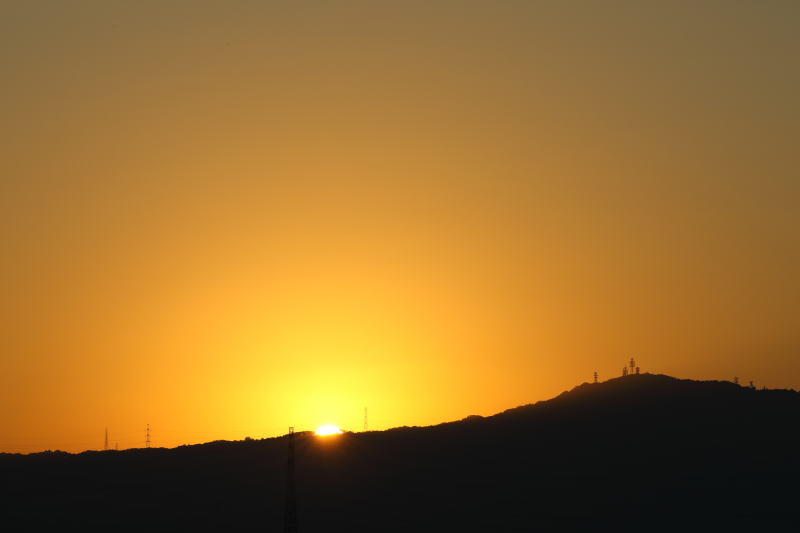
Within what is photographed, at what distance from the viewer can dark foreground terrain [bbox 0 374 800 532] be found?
106688 millimetres

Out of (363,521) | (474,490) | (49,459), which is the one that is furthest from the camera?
(49,459)

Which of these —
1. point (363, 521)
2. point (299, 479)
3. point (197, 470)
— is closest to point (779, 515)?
point (363, 521)

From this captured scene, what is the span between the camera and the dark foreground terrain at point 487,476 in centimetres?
10669

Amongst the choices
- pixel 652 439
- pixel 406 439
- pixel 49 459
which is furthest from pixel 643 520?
pixel 49 459

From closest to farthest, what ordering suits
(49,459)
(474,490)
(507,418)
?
(474,490) < (49,459) < (507,418)

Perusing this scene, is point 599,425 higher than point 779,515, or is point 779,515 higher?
point 599,425

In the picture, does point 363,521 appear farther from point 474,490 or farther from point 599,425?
point 599,425

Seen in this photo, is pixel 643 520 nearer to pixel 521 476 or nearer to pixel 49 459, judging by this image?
pixel 521 476

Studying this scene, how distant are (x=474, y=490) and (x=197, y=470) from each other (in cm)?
2641

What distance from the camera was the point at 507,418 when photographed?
13650 centimetres

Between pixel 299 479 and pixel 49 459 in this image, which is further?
pixel 49 459

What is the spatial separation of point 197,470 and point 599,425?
41.6 metres

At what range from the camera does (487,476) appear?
11838 centimetres

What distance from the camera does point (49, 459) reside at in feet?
406
